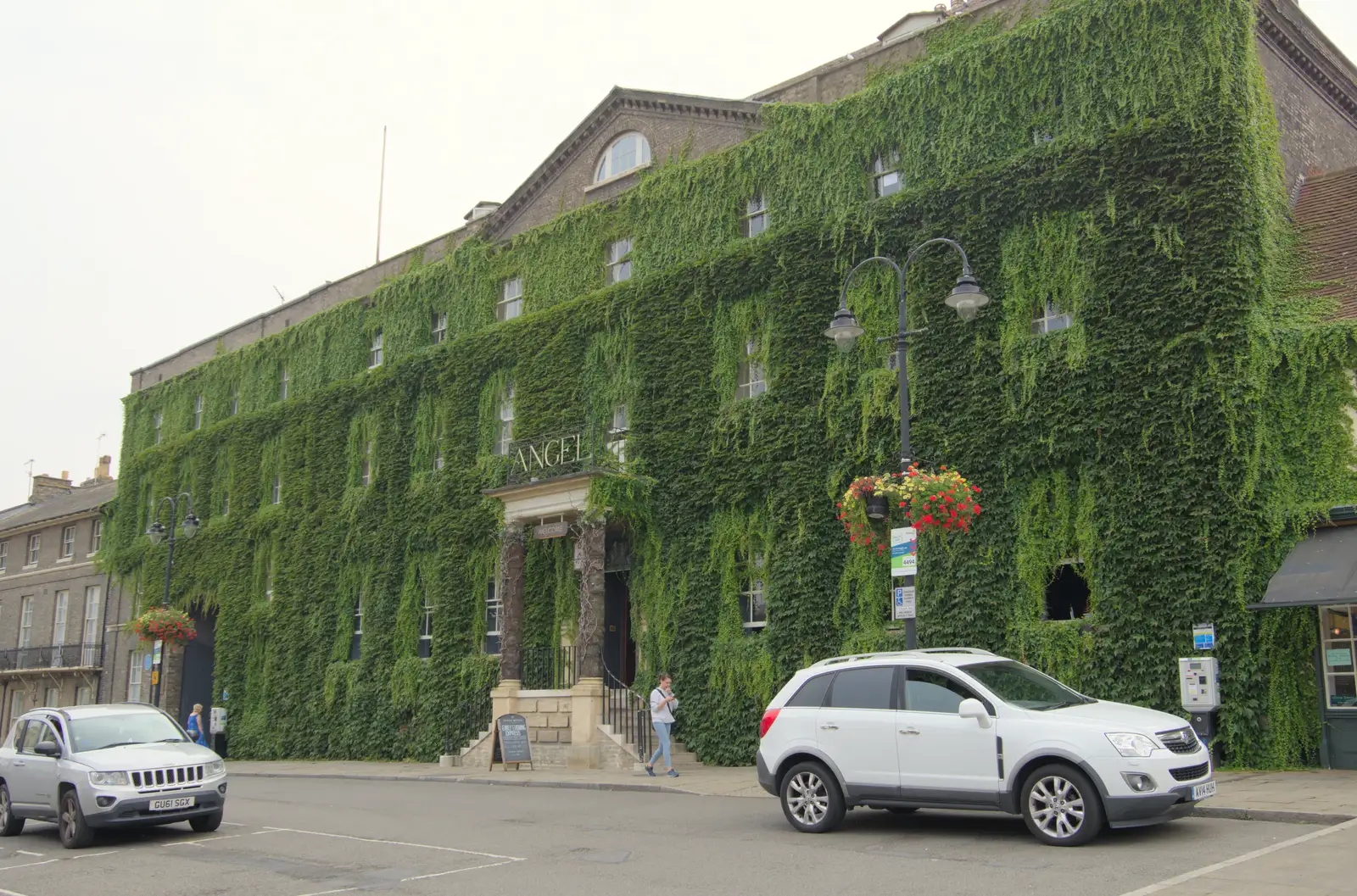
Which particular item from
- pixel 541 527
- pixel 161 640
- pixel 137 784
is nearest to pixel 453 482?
pixel 541 527

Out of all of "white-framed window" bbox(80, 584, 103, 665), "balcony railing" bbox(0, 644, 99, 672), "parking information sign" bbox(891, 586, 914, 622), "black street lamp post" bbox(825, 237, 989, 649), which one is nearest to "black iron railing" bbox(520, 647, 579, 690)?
"black street lamp post" bbox(825, 237, 989, 649)

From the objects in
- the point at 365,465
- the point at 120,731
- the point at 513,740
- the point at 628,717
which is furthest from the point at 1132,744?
the point at 365,465

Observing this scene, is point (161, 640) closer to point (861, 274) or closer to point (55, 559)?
point (55, 559)

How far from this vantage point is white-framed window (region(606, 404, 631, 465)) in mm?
24734

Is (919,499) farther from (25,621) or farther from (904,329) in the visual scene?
(25,621)

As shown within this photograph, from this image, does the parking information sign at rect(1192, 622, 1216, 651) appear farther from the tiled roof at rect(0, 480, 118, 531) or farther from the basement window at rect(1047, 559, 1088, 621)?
the tiled roof at rect(0, 480, 118, 531)

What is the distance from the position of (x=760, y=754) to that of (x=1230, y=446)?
8.65 meters

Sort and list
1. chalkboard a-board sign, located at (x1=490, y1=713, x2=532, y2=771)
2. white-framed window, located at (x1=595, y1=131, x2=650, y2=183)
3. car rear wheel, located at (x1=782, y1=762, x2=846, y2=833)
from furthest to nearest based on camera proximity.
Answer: white-framed window, located at (x1=595, y1=131, x2=650, y2=183), chalkboard a-board sign, located at (x1=490, y1=713, x2=532, y2=771), car rear wheel, located at (x1=782, y1=762, x2=846, y2=833)

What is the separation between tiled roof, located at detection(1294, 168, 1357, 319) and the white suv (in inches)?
371

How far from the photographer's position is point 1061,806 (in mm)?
10500

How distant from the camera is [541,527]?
78.7ft

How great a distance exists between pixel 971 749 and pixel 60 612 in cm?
4194

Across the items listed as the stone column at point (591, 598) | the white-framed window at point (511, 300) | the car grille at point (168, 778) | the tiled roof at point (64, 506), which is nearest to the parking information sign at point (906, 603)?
the car grille at point (168, 778)

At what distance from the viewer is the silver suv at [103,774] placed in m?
13.3
